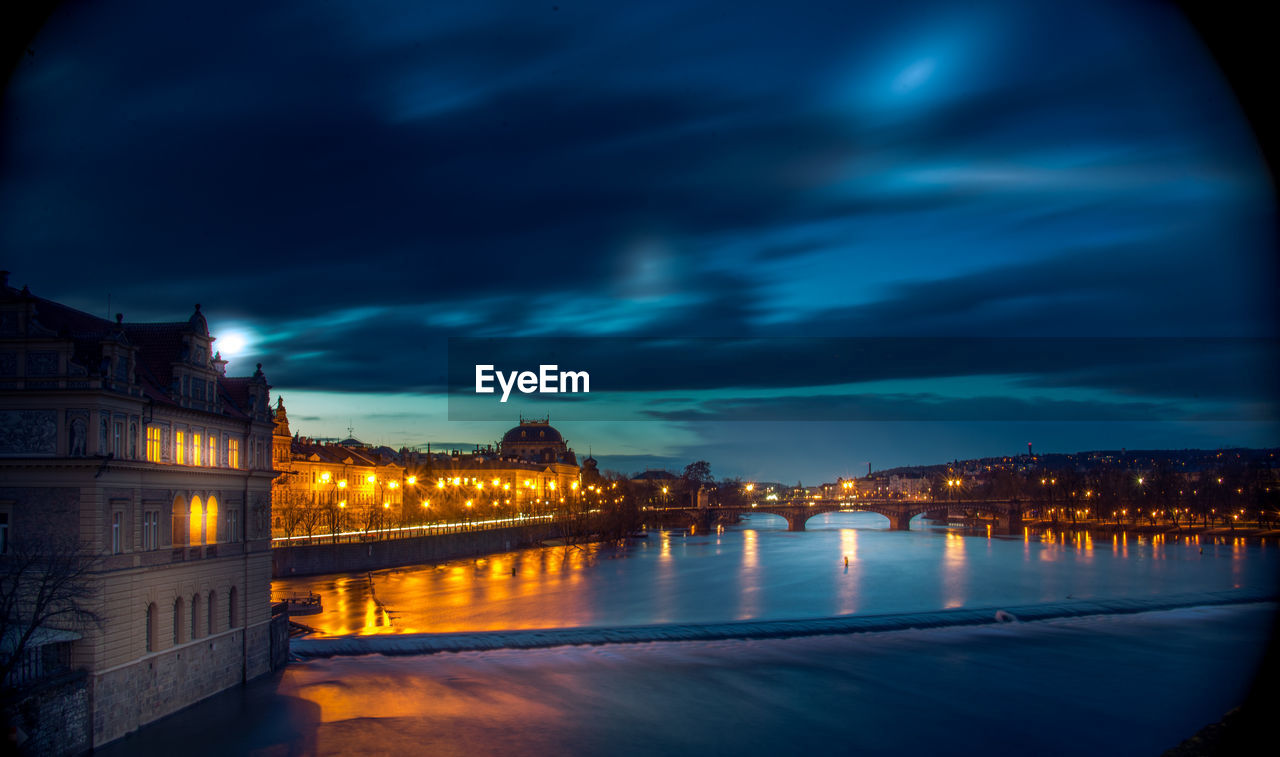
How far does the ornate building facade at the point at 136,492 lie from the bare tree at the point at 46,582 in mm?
120

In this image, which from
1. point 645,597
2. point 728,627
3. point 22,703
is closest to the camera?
point 22,703

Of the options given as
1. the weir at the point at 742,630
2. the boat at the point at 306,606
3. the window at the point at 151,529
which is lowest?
the weir at the point at 742,630

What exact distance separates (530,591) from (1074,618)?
26.4m

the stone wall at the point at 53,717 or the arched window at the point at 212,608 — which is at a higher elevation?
the arched window at the point at 212,608

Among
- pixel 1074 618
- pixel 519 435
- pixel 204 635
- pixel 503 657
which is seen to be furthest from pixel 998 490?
pixel 204 635

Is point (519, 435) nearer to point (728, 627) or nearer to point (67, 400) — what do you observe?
point (728, 627)

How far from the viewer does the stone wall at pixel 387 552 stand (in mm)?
51344

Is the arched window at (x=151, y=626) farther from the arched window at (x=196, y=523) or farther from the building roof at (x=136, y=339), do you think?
the building roof at (x=136, y=339)

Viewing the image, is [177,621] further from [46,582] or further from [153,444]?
[46,582]

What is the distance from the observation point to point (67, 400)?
17844 mm

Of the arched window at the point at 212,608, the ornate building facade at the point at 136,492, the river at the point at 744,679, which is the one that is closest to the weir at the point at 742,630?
the river at the point at 744,679

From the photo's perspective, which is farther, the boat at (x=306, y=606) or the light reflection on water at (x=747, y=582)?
the light reflection on water at (x=747, y=582)

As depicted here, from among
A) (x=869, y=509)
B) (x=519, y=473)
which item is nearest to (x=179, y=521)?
(x=519, y=473)

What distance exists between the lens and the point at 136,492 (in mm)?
19219
